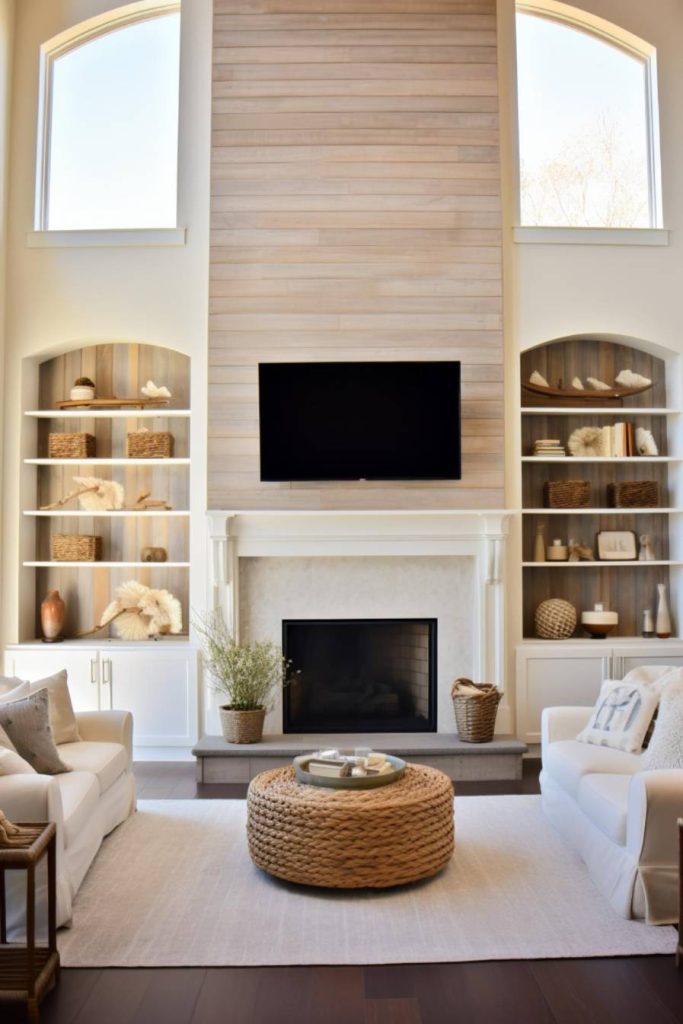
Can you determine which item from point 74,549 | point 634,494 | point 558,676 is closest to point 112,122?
point 74,549

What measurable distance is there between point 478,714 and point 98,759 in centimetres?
229

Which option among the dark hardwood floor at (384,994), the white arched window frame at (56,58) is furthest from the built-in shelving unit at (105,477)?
the dark hardwood floor at (384,994)

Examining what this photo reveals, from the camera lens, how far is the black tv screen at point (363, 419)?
5.73m

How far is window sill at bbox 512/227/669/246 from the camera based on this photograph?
602 cm

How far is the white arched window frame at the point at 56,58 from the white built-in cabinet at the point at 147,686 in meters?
2.67

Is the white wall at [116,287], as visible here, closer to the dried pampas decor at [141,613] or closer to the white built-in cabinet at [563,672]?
the dried pampas decor at [141,613]

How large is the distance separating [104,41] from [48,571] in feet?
12.0

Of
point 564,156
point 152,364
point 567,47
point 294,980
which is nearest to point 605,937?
point 294,980

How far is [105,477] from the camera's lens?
20.8ft

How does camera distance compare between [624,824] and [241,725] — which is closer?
[624,824]

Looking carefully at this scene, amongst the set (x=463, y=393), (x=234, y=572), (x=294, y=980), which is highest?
(x=463, y=393)

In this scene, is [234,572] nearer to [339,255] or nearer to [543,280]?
[339,255]

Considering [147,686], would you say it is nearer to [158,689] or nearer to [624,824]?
[158,689]

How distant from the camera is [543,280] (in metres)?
6.05
